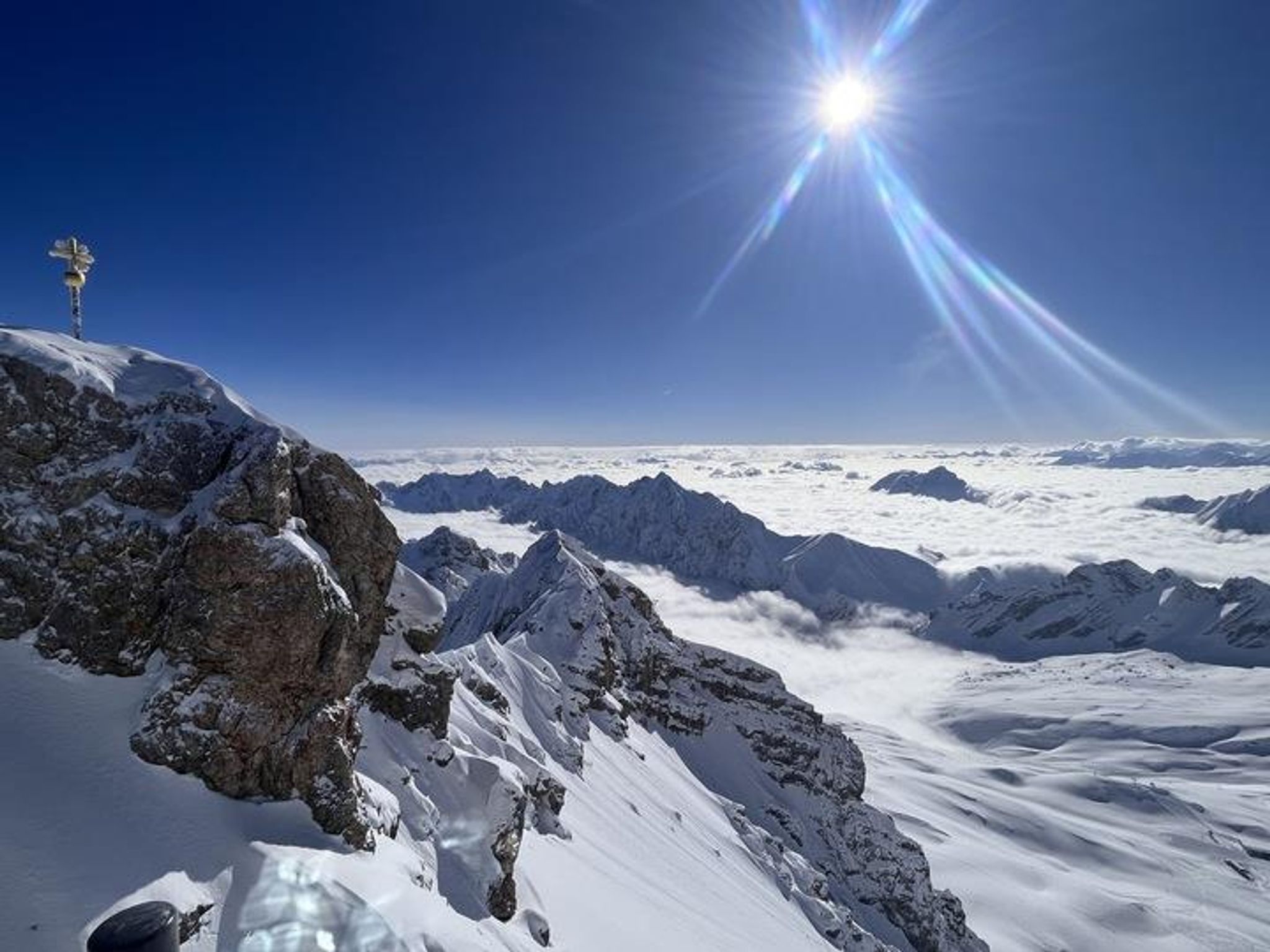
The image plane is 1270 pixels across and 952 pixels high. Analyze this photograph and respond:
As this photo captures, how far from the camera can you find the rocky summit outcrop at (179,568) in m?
15.8

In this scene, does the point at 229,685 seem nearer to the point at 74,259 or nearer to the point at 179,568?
the point at 179,568

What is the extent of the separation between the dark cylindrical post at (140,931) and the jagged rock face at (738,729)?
5585 centimetres

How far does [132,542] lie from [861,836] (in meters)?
105

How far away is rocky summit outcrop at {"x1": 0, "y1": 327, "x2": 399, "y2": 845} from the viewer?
1581cm

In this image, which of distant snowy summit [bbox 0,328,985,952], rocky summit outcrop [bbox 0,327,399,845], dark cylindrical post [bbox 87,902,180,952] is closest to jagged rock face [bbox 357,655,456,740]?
distant snowy summit [bbox 0,328,985,952]

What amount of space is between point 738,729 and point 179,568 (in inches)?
3853

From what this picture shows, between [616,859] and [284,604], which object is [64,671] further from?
[616,859]

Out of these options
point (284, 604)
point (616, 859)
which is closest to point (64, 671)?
point (284, 604)

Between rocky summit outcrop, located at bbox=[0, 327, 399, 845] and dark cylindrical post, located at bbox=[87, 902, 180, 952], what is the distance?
6123 mm

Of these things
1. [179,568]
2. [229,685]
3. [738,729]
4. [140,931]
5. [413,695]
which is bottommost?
[140,931]

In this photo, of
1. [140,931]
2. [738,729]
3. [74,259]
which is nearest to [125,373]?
[74,259]

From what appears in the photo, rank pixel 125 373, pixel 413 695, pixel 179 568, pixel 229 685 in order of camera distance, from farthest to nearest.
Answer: pixel 413 695
pixel 125 373
pixel 179 568
pixel 229 685

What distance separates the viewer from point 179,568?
56.1 ft

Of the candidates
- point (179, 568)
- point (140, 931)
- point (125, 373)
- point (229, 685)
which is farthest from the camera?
point (125, 373)
